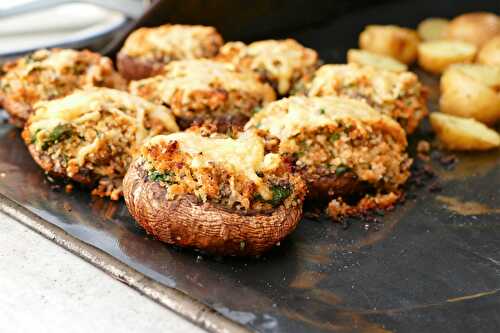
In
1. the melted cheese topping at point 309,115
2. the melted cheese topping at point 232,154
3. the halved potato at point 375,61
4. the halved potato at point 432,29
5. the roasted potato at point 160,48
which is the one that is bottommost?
the halved potato at point 432,29

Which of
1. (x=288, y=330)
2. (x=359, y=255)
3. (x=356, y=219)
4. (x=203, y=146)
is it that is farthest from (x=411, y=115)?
(x=288, y=330)

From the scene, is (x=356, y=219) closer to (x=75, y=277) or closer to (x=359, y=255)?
(x=359, y=255)

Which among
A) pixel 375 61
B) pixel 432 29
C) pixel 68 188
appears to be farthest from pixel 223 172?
pixel 432 29

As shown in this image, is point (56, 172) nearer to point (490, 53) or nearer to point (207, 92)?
point (207, 92)

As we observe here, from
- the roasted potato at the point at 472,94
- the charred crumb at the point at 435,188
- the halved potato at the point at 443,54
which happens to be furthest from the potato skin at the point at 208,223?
the halved potato at the point at 443,54

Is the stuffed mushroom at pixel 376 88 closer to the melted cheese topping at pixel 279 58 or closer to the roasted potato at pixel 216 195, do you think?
the melted cheese topping at pixel 279 58
